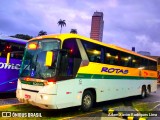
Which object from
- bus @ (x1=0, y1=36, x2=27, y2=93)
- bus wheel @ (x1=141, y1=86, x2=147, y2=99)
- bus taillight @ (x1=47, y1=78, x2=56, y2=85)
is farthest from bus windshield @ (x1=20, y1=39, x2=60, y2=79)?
bus wheel @ (x1=141, y1=86, x2=147, y2=99)

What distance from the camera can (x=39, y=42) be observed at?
430 inches

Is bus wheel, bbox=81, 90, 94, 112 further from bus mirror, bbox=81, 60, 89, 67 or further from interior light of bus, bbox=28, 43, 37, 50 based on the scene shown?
interior light of bus, bbox=28, 43, 37, 50

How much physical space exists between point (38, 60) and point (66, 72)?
1.23 metres

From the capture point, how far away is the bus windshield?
32.5 feet

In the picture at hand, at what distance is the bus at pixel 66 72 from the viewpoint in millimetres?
9812

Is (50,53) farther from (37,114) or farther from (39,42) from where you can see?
(37,114)

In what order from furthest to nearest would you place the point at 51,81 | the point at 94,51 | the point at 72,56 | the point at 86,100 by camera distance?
the point at 94,51, the point at 86,100, the point at 72,56, the point at 51,81

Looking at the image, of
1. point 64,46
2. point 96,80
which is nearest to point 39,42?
point 64,46

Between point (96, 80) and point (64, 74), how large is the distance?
2725 mm

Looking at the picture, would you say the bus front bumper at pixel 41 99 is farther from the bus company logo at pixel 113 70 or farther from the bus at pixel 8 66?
the bus company logo at pixel 113 70

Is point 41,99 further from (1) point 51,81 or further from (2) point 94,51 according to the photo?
(2) point 94,51

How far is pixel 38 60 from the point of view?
10.4m

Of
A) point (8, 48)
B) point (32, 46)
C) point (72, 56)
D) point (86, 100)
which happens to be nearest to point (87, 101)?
point (86, 100)

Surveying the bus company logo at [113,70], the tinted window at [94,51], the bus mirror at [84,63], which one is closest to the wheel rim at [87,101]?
Result: the bus mirror at [84,63]
